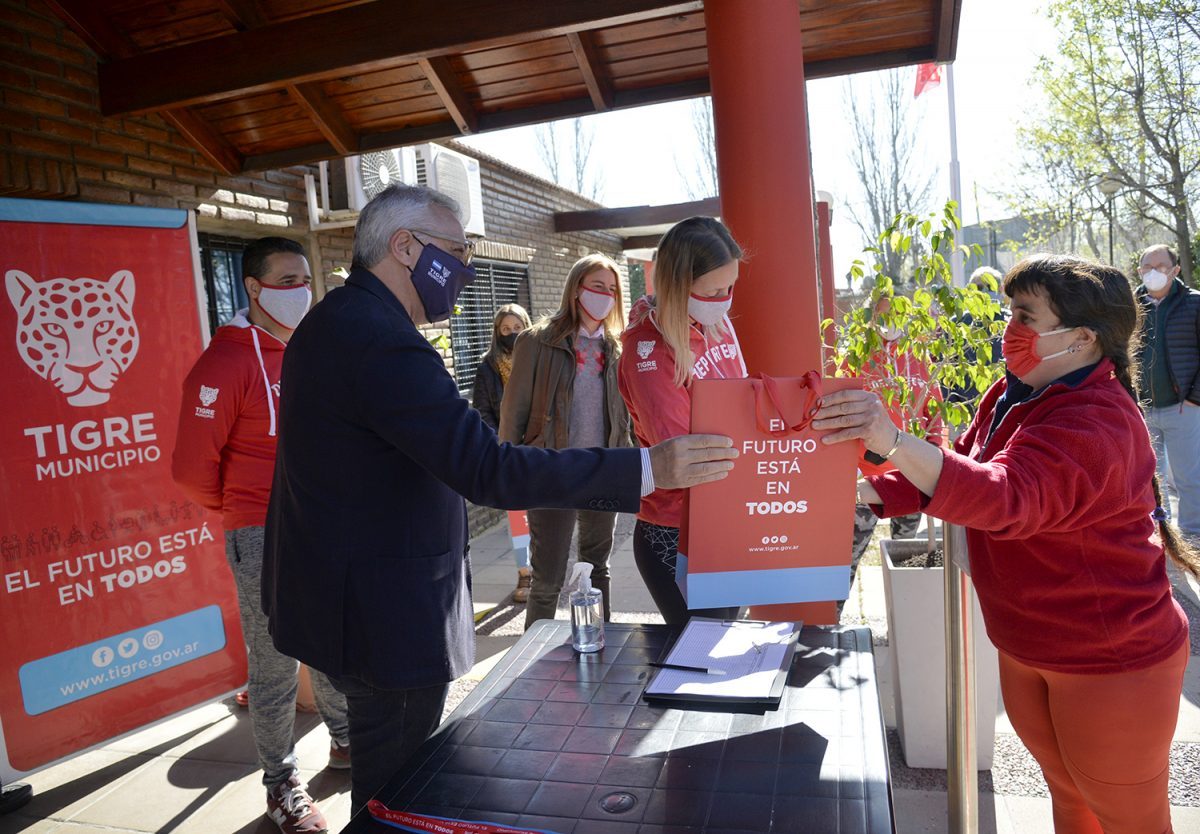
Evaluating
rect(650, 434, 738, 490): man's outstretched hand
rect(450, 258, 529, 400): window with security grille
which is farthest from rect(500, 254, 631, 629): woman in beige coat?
rect(450, 258, 529, 400): window with security grille

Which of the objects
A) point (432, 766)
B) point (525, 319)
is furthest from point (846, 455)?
point (525, 319)

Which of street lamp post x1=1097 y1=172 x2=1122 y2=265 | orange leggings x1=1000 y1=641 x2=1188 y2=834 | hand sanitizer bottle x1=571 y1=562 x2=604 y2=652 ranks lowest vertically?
orange leggings x1=1000 y1=641 x2=1188 y2=834

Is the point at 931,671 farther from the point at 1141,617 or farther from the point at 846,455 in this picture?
the point at 846,455

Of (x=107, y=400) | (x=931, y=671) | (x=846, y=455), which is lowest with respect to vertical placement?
(x=931, y=671)

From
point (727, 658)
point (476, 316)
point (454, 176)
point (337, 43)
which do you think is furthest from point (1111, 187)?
point (727, 658)

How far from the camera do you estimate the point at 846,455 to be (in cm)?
204

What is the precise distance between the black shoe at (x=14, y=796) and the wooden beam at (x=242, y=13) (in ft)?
11.3

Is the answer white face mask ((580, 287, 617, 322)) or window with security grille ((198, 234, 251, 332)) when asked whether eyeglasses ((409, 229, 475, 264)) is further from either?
window with security grille ((198, 234, 251, 332))

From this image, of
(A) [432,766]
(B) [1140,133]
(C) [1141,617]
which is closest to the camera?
(A) [432,766]

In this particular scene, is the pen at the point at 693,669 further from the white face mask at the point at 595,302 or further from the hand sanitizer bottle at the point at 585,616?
the white face mask at the point at 595,302

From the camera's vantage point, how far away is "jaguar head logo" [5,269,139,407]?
3504 mm

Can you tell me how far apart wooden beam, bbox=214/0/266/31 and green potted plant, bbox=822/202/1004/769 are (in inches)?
114

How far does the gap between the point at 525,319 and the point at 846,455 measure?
13.6 ft

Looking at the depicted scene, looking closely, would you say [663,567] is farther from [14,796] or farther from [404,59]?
[14,796]
